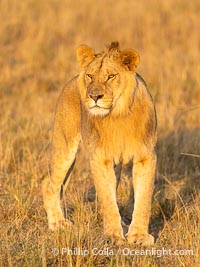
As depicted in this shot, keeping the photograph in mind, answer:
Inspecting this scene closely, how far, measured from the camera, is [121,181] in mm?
6719

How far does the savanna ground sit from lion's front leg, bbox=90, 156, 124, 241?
12 centimetres

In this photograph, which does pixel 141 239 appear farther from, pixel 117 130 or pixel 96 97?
pixel 96 97

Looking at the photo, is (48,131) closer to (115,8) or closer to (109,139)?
(109,139)

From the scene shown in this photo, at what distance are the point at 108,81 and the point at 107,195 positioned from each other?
0.79 m

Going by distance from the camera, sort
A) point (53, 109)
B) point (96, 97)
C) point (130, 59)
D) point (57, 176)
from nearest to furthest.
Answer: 1. point (96, 97)
2. point (130, 59)
3. point (57, 176)
4. point (53, 109)

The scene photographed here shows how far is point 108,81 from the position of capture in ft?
16.5

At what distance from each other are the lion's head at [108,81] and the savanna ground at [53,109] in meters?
0.79

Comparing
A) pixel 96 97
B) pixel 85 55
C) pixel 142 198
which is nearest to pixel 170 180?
pixel 142 198

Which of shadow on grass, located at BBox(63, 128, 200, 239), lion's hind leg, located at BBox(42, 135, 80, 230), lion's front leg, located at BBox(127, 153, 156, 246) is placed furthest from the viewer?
shadow on grass, located at BBox(63, 128, 200, 239)

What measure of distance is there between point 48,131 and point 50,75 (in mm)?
2981

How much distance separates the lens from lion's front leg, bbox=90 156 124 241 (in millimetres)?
5250

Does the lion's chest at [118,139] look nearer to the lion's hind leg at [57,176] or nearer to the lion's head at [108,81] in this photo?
the lion's head at [108,81]

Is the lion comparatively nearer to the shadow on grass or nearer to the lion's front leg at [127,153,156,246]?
the lion's front leg at [127,153,156,246]

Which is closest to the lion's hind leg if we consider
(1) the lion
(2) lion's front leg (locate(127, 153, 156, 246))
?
(1) the lion
